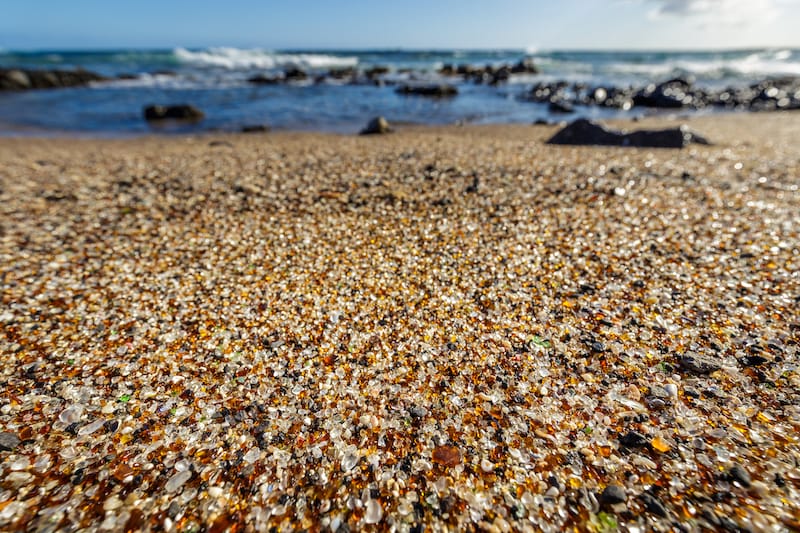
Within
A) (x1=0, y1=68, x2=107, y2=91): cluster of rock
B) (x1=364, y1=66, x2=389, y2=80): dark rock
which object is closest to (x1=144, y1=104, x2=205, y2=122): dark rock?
(x1=0, y1=68, x2=107, y2=91): cluster of rock

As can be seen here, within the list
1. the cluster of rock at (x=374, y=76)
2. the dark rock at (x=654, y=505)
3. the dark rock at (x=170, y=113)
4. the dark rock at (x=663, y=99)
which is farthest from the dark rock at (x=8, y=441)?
the cluster of rock at (x=374, y=76)

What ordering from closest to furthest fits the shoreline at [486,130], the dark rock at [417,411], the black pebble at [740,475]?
the black pebble at [740,475] → the dark rock at [417,411] → the shoreline at [486,130]

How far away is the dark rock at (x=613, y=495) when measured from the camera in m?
2.49

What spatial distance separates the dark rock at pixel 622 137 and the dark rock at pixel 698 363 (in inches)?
344

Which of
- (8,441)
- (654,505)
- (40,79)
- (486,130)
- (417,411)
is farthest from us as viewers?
(40,79)

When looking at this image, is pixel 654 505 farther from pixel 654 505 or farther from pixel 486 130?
pixel 486 130

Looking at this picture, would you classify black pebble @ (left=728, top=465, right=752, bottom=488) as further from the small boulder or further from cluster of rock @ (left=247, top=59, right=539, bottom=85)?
cluster of rock @ (left=247, top=59, right=539, bottom=85)

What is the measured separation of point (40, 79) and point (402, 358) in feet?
130

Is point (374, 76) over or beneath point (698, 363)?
over

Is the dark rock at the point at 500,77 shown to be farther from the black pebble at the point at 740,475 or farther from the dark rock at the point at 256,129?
the black pebble at the point at 740,475

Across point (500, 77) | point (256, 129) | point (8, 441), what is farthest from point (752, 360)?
point (500, 77)

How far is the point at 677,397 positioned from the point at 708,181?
253 inches

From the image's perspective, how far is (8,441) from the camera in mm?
2787

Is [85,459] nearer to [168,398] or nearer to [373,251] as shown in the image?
[168,398]
